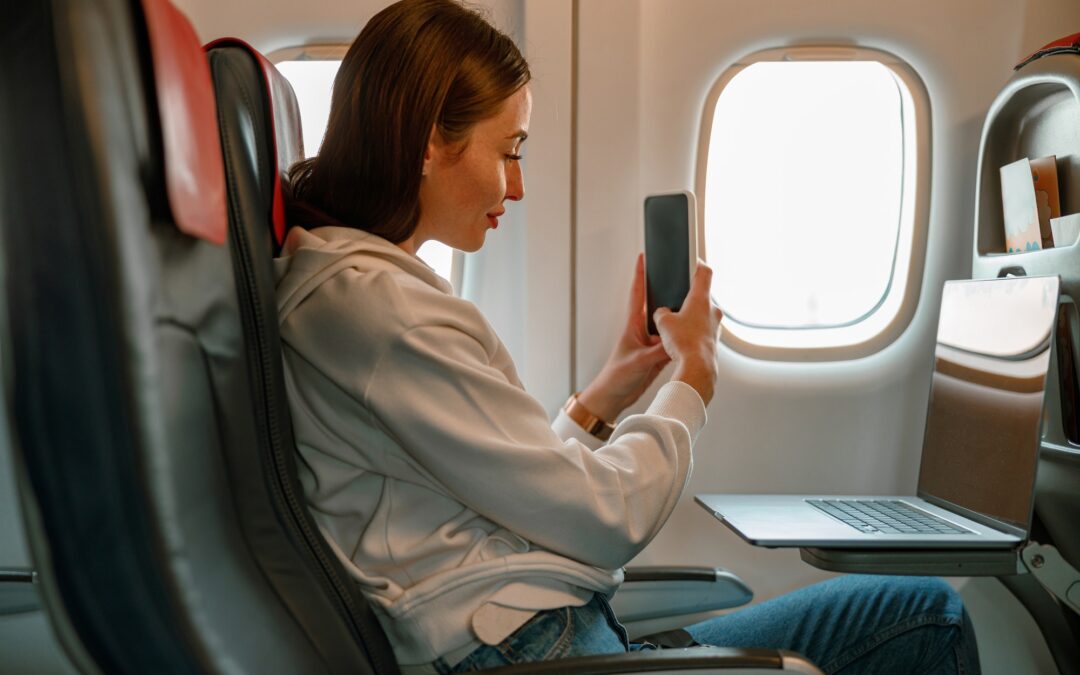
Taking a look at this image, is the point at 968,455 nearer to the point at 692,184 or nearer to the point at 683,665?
the point at 692,184

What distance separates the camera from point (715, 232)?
2002 millimetres

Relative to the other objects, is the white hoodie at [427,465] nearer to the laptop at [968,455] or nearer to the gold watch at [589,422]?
the laptop at [968,455]

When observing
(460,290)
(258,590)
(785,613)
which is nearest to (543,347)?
(460,290)

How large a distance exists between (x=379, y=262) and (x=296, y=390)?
0.58 ft

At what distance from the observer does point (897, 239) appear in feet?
6.67

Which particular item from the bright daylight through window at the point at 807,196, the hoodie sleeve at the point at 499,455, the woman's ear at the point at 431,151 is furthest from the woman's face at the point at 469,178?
the bright daylight through window at the point at 807,196

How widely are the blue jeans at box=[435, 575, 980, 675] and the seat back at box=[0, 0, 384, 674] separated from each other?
817 mm

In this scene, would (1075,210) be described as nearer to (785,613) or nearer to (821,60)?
(821,60)

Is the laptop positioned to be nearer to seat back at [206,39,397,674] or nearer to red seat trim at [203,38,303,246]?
seat back at [206,39,397,674]

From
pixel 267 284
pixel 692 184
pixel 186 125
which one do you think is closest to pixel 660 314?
pixel 692 184

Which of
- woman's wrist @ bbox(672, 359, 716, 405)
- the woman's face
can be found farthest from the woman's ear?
woman's wrist @ bbox(672, 359, 716, 405)

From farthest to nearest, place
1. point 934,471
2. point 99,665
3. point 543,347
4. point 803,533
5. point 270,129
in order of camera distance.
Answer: point 543,347, point 934,471, point 803,533, point 270,129, point 99,665

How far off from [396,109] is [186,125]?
571mm

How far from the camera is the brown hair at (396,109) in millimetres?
1176
